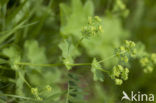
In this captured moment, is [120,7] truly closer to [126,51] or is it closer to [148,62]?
[148,62]

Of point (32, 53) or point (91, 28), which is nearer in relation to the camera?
point (91, 28)

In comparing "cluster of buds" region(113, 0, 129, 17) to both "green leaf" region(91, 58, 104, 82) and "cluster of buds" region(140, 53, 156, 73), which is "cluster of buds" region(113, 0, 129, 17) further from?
"green leaf" region(91, 58, 104, 82)

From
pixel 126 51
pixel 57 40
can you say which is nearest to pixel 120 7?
pixel 57 40

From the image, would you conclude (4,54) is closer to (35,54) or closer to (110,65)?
(35,54)

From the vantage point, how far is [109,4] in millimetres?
2848

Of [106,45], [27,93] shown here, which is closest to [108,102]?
[106,45]

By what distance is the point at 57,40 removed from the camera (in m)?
2.43

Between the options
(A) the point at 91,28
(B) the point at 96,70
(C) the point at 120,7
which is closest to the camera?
(A) the point at 91,28

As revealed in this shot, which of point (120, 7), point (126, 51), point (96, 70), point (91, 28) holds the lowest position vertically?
point (96, 70)

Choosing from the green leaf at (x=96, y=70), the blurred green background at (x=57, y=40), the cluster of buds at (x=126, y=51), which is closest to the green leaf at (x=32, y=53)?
the blurred green background at (x=57, y=40)

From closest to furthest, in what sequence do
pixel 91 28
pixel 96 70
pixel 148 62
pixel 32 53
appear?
pixel 91 28
pixel 96 70
pixel 148 62
pixel 32 53

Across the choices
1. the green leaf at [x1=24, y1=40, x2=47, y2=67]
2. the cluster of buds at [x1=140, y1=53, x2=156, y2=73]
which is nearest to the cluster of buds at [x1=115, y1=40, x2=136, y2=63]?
the cluster of buds at [x1=140, y1=53, x2=156, y2=73]

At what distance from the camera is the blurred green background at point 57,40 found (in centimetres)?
184

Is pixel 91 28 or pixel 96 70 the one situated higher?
pixel 91 28
